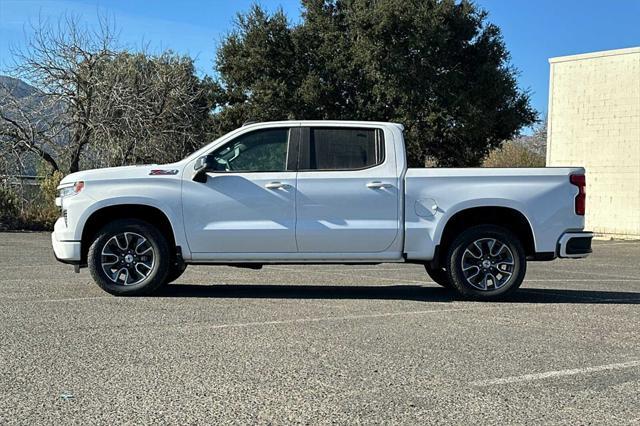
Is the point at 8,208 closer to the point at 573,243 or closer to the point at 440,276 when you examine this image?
the point at 440,276

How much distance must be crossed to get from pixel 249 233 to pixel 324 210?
2.95 feet

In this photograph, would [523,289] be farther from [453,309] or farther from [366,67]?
[366,67]

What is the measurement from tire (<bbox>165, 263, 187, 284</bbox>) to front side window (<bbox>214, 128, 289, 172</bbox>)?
1.41m

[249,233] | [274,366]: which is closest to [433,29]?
[249,233]

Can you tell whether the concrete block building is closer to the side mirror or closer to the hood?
the side mirror

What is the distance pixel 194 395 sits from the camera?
4707mm

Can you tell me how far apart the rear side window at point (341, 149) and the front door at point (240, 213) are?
355 millimetres

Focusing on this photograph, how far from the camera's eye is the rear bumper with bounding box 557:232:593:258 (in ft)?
28.4

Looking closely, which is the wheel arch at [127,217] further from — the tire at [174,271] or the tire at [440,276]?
the tire at [440,276]

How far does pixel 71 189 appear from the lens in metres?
8.72

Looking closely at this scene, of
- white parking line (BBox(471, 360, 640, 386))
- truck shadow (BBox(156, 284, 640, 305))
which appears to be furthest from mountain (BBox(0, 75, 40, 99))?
white parking line (BBox(471, 360, 640, 386))

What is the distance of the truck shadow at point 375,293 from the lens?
9.04m

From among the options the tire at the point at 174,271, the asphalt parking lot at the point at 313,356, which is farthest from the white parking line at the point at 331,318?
the tire at the point at 174,271

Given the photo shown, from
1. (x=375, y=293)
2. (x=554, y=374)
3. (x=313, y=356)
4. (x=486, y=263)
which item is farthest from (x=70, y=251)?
(x=554, y=374)
